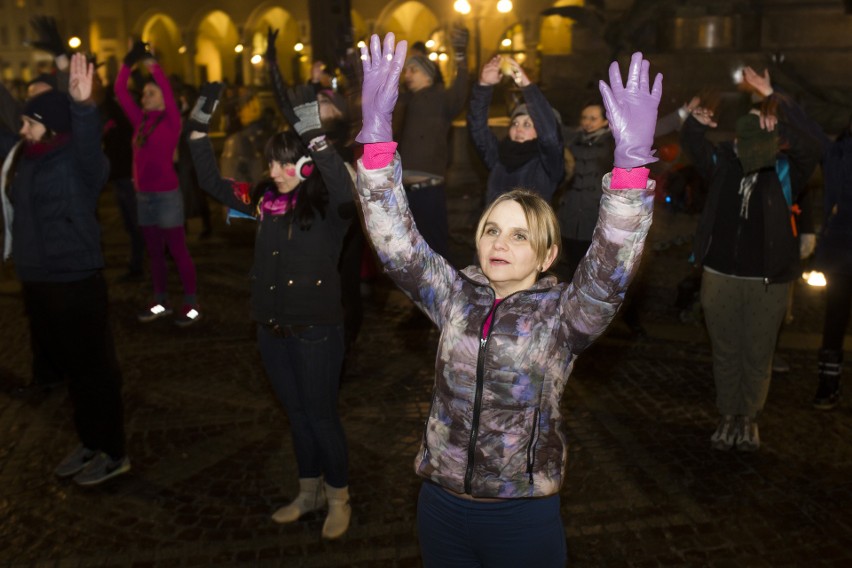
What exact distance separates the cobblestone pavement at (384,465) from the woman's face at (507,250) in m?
1.97

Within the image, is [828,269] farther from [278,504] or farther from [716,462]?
[278,504]

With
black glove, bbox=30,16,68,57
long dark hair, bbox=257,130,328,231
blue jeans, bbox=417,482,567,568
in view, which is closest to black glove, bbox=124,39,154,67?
black glove, bbox=30,16,68,57

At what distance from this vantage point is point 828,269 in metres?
5.76

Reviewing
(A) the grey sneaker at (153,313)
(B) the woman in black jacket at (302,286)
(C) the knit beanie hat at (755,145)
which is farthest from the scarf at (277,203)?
(A) the grey sneaker at (153,313)

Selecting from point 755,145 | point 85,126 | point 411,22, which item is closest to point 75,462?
point 85,126

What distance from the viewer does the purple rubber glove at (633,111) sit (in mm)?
2289

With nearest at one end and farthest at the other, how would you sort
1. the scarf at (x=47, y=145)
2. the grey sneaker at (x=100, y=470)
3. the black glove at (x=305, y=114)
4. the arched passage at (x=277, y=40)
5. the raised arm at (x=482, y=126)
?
the black glove at (x=305, y=114) → the scarf at (x=47, y=145) → the grey sneaker at (x=100, y=470) → the raised arm at (x=482, y=126) → the arched passage at (x=277, y=40)

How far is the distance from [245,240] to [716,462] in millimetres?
8038

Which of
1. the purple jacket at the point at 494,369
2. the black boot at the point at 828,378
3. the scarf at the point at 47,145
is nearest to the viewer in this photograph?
the purple jacket at the point at 494,369

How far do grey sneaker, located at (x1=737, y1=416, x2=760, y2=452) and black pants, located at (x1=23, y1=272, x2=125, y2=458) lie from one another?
358cm

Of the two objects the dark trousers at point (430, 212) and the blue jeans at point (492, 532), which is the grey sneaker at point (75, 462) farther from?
the dark trousers at point (430, 212)

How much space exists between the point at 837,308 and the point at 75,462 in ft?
15.8

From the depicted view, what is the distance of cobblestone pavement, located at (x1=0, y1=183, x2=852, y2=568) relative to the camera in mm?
4340

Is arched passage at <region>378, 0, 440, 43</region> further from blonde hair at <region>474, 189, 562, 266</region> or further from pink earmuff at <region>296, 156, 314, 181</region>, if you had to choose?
blonde hair at <region>474, 189, 562, 266</region>
